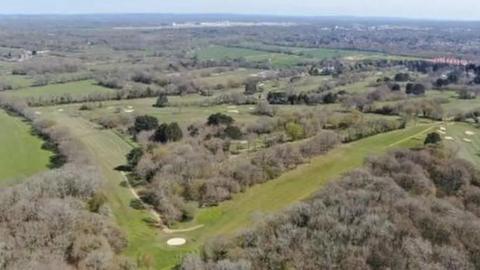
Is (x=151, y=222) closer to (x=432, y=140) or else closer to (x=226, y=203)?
(x=226, y=203)

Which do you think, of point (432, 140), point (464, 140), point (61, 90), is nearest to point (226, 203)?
point (432, 140)

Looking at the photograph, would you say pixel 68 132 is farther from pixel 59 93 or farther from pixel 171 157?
pixel 59 93

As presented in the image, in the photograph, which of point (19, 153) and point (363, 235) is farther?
point (19, 153)

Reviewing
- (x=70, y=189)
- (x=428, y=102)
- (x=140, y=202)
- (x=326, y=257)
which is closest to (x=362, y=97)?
(x=428, y=102)

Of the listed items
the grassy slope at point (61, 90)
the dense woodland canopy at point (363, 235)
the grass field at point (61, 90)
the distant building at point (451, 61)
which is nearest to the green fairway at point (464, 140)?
the dense woodland canopy at point (363, 235)

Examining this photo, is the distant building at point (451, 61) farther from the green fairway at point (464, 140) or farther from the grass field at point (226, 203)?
the grass field at point (226, 203)

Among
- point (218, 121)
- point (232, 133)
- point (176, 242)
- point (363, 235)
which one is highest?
point (363, 235)
